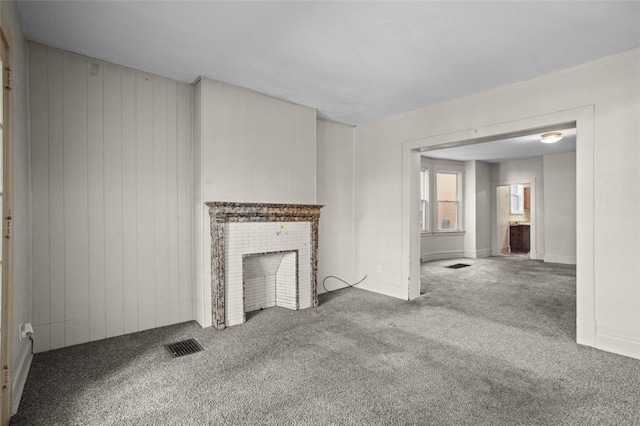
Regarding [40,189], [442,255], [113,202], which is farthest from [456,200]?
[40,189]

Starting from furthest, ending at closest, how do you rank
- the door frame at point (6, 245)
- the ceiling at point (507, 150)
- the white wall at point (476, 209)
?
the white wall at point (476, 209) → the ceiling at point (507, 150) → the door frame at point (6, 245)

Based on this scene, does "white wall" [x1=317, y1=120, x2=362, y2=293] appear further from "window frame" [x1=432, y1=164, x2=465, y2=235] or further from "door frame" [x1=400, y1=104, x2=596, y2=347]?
"window frame" [x1=432, y1=164, x2=465, y2=235]

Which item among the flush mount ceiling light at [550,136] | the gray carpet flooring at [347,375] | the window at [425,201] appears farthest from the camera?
the window at [425,201]

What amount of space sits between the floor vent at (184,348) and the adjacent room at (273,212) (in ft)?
0.07

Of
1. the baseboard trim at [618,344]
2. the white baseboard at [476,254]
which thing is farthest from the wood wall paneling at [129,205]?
the white baseboard at [476,254]

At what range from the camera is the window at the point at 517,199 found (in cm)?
1116

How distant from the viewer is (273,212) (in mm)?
3881

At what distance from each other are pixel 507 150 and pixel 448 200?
1905 mm

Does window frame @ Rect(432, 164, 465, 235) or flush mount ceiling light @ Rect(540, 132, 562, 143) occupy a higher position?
flush mount ceiling light @ Rect(540, 132, 562, 143)

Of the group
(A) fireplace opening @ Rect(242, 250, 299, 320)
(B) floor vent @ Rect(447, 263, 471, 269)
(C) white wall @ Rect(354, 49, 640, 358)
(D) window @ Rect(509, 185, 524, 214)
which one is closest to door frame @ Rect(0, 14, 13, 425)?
(A) fireplace opening @ Rect(242, 250, 299, 320)

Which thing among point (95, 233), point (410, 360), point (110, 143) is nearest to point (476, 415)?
point (410, 360)

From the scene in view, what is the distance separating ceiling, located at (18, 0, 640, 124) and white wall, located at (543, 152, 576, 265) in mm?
5734

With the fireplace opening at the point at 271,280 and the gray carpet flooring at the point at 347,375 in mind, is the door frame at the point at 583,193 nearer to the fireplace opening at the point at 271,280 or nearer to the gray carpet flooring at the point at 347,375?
the gray carpet flooring at the point at 347,375

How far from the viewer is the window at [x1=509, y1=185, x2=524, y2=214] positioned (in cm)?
1116
